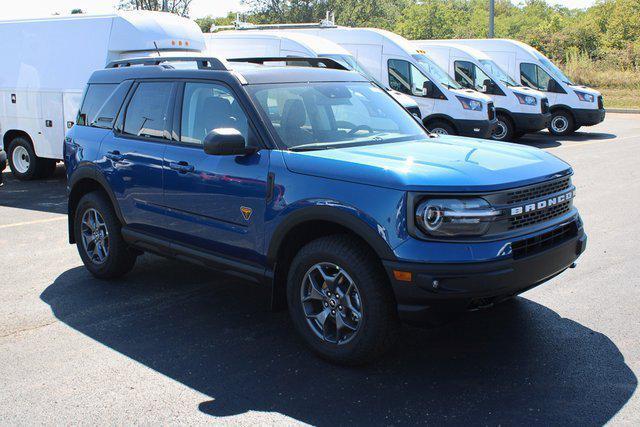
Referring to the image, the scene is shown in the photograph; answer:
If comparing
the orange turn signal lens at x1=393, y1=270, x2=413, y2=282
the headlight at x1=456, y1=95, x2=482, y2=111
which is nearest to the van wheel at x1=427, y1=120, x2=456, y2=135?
the headlight at x1=456, y1=95, x2=482, y2=111

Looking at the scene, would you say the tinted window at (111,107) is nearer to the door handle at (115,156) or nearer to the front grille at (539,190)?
the door handle at (115,156)

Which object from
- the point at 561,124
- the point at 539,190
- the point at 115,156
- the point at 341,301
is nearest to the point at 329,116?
the point at 341,301

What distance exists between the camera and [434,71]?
1669 cm

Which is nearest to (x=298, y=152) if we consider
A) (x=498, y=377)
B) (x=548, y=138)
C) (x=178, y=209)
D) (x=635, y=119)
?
(x=178, y=209)

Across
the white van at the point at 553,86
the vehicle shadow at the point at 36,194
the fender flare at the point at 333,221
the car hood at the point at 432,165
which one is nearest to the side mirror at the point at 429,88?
the white van at the point at 553,86

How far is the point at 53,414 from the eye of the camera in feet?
12.9

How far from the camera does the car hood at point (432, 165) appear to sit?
4.12m

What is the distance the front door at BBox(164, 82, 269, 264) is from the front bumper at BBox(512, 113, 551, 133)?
46.1 feet

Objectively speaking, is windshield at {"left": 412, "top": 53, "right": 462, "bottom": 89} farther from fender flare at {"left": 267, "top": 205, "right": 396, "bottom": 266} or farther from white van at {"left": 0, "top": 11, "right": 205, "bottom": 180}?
fender flare at {"left": 267, "top": 205, "right": 396, "bottom": 266}

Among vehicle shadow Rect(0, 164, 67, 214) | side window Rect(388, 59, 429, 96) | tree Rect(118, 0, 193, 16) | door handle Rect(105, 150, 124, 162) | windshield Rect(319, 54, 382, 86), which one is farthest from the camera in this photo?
tree Rect(118, 0, 193, 16)

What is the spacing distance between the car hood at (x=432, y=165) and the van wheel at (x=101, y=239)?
2.22 metres

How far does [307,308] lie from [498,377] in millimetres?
1257

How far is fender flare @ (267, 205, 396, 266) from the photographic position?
4125mm

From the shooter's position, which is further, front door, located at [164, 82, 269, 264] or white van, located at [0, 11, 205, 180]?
white van, located at [0, 11, 205, 180]
